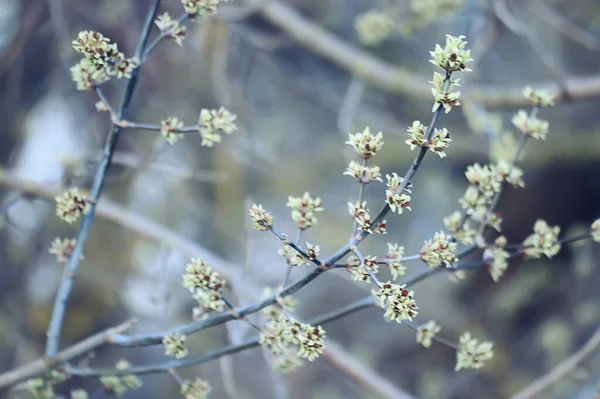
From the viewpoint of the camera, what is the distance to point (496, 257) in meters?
0.94

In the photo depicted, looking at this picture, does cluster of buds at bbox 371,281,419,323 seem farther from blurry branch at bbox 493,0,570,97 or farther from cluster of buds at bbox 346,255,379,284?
blurry branch at bbox 493,0,570,97

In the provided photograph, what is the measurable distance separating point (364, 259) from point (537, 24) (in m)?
2.20

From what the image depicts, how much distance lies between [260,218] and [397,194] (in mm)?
161

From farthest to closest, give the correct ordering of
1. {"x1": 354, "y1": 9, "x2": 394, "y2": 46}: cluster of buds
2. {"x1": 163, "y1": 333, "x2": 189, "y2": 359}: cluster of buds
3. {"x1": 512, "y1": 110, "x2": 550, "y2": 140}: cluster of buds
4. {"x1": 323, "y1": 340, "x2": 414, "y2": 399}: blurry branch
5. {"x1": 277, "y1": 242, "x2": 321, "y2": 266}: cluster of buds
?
{"x1": 354, "y1": 9, "x2": 394, "y2": 46}: cluster of buds, {"x1": 323, "y1": 340, "x2": 414, "y2": 399}: blurry branch, {"x1": 512, "y1": 110, "x2": 550, "y2": 140}: cluster of buds, {"x1": 163, "y1": 333, "x2": 189, "y2": 359}: cluster of buds, {"x1": 277, "y1": 242, "x2": 321, "y2": 266}: cluster of buds

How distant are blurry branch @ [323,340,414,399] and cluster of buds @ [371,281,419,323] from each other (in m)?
0.64

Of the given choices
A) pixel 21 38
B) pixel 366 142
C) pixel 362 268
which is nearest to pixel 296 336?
pixel 362 268

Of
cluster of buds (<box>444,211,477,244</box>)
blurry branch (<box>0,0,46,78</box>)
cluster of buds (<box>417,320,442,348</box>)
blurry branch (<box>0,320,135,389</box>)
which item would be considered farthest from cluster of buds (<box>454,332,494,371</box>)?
blurry branch (<box>0,0,46,78</box>)

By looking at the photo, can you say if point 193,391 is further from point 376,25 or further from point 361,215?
point 376,25

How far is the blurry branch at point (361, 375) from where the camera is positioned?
1291 mm

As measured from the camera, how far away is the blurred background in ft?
6.41

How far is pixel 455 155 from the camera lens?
104 inches

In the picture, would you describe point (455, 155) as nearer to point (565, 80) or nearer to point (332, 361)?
point (565, 80)

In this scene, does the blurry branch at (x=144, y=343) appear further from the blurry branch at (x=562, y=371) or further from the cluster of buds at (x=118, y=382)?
the blurry branch at (x=562, y=371)

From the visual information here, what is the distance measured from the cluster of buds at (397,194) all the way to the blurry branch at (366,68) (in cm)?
Result: 114
